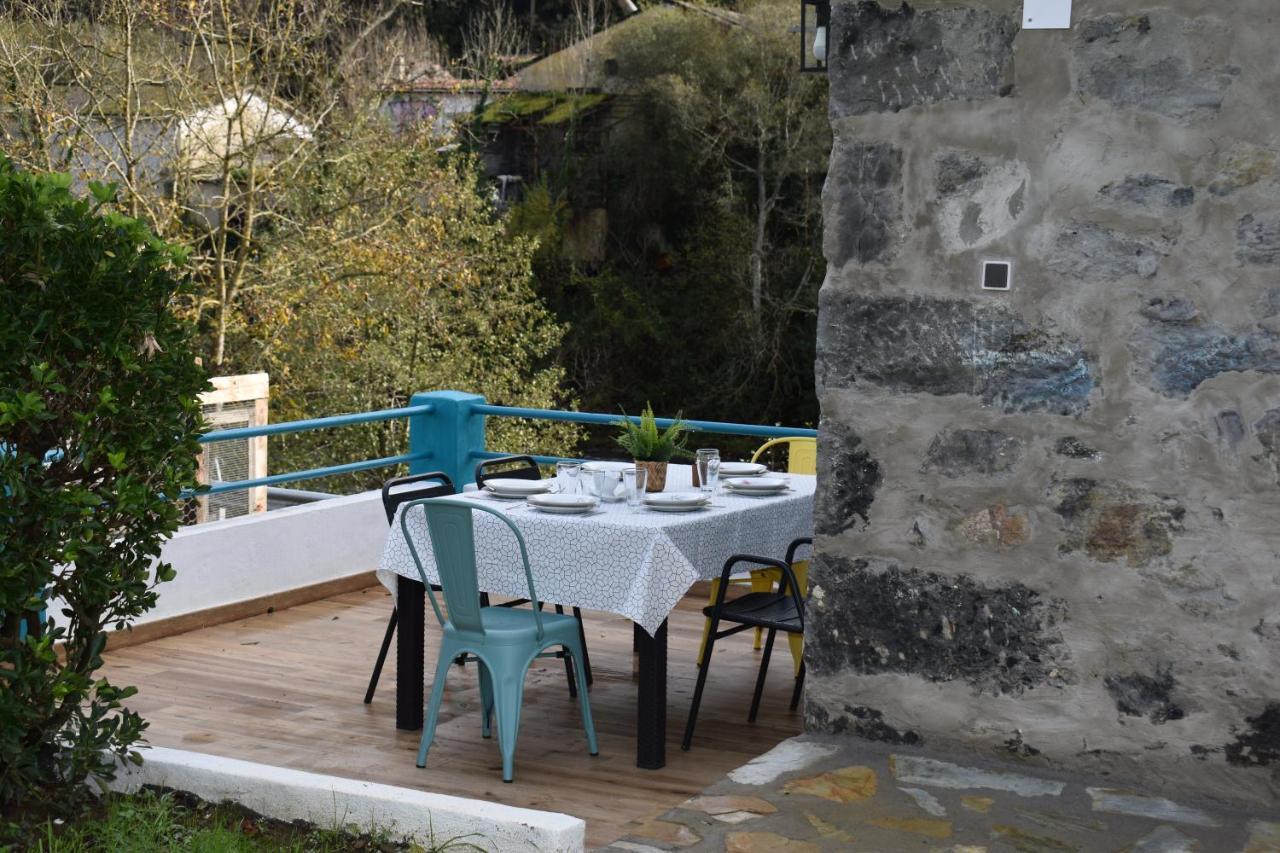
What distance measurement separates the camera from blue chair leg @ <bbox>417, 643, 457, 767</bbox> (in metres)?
4.02

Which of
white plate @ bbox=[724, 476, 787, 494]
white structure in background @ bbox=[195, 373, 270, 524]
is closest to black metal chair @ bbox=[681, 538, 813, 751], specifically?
white plate @ bbox=[724, 476, 787, 494]

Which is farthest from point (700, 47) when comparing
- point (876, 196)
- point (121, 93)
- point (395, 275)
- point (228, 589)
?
point (876, 196)

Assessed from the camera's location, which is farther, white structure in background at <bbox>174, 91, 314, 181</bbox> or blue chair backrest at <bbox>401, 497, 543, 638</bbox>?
white structure in background at <bbox>174, 91, 314, 181</bbox>

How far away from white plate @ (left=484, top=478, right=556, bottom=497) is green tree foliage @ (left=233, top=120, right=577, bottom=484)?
879 centimetres

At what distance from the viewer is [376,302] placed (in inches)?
574

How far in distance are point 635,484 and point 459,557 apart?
28.6 inches

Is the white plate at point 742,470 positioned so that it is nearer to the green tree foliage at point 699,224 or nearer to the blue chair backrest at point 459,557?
the blue chair backrest at point 459,557

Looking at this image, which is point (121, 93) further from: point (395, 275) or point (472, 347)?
point (472, 347)

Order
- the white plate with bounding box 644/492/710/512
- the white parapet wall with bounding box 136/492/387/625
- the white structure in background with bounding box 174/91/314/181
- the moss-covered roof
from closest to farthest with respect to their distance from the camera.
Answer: the white plate with bounding box 644/492/710/512 → the white parapet wall with bounding box 136/492/387/625 → the white structure in background with bounding box 174/91/314/181 → the moss-covered roof

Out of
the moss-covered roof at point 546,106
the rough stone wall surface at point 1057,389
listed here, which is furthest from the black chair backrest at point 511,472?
the moss-covered roof at point 546,106

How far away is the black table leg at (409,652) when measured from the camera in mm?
4410

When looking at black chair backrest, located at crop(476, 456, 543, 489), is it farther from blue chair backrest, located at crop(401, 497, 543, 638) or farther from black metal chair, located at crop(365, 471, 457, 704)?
blue chair backrest, located at crop(401, 497, 543, 638)

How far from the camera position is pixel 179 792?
3.28 metres

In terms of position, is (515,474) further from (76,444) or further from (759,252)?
(759,252)
